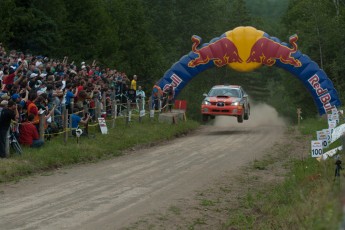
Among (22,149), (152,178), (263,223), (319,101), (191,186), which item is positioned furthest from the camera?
(319,101)

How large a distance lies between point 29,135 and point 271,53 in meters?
19.1

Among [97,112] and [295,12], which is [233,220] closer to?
[97,112]

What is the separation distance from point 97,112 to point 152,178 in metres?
9.23

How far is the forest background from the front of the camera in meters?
46.5

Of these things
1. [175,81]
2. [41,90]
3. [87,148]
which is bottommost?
[87,148]

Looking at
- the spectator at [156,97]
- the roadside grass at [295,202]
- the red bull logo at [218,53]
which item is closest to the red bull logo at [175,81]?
the red bull logo at [218,53]

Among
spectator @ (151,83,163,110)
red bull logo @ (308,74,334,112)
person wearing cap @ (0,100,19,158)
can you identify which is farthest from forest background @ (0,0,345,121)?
person wearing cap @ (0,100,19,158)

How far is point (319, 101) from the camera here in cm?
3650

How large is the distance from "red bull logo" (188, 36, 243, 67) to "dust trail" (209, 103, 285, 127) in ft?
10.9

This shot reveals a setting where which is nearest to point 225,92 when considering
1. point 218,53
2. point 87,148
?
point 218,53

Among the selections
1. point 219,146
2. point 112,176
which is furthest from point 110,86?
point 112,176

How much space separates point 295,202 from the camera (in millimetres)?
11898

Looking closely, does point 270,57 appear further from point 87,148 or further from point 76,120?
point 87,148

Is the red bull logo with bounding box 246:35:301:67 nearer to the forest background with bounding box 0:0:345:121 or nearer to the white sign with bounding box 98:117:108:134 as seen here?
the forest background with bounding box 0:0:345:121
